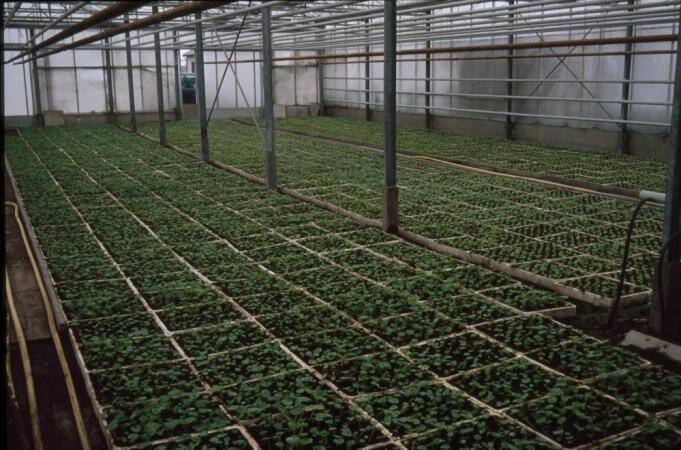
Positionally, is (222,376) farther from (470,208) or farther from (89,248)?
(470,208)

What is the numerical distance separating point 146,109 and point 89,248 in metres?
22.1

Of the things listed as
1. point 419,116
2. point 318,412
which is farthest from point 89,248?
point 419,116

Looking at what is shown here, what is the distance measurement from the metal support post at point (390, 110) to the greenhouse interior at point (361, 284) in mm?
30

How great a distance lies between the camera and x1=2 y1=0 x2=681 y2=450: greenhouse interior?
493 cm

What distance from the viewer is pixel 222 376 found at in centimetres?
554

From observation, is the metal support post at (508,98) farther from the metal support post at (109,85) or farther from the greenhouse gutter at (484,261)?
the metal support post at (109,85)

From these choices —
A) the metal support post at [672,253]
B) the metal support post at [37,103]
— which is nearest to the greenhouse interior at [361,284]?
the metal support post at [672,253]

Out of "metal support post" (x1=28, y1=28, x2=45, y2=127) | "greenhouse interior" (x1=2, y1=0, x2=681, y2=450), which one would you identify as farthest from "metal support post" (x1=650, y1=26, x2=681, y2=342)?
"metal support post" (x1=28, y1=28, x2=45, y2=127)

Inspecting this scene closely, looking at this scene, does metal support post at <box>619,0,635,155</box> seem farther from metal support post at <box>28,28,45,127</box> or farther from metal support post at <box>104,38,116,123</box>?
metal support post at <box>28,28,45,127</box>

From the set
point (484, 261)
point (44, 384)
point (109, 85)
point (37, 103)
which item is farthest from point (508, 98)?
point (37, 103)

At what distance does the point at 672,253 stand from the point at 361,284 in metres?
3.19

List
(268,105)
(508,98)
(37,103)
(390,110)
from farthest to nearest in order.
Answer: (37,103) → (508,98) → (268,105) → (390,110)

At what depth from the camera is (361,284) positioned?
7730 millimetres

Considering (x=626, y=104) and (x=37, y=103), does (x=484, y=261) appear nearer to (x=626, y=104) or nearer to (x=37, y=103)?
(x=626, y=104)
